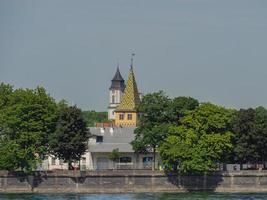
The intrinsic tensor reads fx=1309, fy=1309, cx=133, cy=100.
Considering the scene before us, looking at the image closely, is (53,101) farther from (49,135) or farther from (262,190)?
(262,190)

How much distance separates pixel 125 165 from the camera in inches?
7180

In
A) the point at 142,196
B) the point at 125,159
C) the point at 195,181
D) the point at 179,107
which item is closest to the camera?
the point at 142,196

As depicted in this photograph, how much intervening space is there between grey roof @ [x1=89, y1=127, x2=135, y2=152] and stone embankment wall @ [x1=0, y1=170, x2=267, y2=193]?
76.7 feet

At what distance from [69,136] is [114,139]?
1108 inches

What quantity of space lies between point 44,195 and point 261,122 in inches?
1187

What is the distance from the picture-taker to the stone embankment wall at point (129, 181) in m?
159

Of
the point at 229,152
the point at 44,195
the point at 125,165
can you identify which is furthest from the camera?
the point at 125,165

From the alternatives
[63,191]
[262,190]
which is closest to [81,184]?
[63,191]

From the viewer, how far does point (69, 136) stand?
164 m

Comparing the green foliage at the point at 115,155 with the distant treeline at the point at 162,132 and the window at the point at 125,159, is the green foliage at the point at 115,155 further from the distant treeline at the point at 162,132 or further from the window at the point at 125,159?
the distant treeline at the point at 162,132

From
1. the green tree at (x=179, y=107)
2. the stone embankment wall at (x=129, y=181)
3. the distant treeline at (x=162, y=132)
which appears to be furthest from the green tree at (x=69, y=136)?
the green tree at (x=179, y=107)

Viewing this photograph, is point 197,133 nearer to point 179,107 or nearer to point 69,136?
point 179,107

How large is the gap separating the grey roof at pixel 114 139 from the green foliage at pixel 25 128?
860 inches

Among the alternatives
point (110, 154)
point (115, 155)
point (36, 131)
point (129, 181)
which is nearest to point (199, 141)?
point (129, 181)
